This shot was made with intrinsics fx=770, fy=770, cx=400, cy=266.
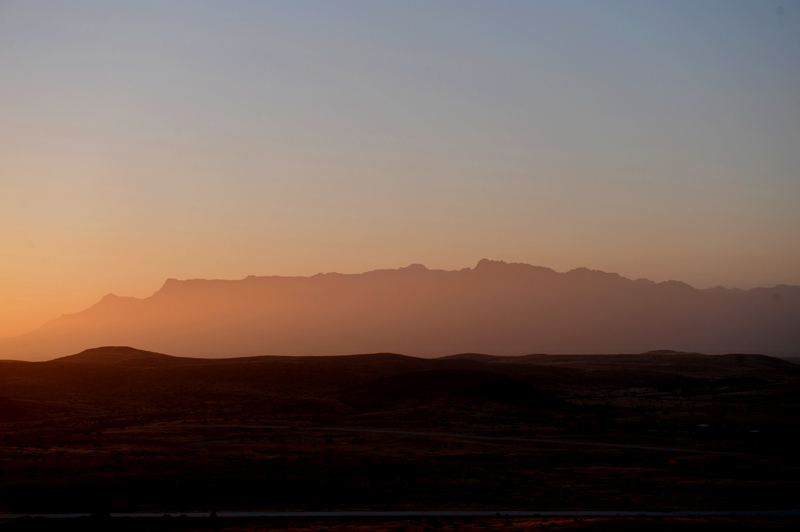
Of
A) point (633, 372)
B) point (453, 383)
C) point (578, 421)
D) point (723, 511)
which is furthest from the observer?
point (633, 372)

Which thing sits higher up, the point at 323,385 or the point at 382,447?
the point at 323,385

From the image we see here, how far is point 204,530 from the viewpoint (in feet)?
92.6

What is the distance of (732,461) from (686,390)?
56716 millimetres

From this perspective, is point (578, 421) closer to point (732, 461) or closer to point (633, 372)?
point (732, 461)

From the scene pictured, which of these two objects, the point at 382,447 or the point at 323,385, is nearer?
the point at 382,447

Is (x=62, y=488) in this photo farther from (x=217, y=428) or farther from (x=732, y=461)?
(x=732, y=461)

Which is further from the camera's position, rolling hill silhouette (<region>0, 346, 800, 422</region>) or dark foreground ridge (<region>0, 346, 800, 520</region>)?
rolling hill silhouette (<region>0, 346, 800, 422</region>)

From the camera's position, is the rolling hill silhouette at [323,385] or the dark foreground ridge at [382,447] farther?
the rolling hill silhouette at [323,385]

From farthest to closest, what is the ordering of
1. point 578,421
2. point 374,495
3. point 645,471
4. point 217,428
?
point 578,421, point 217,428, point 645,471, point 374,495

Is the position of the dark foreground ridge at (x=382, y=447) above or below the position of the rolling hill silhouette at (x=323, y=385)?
below

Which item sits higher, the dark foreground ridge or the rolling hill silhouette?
the rolling hill silhouette

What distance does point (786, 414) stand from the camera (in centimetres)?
6088

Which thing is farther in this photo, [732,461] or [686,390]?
[686,390]

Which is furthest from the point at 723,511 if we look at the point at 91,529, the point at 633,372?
the point at 633,372
